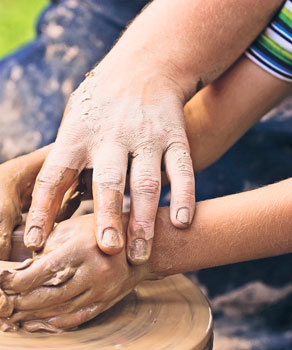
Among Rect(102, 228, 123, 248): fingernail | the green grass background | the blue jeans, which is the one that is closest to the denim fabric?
the blue jeans

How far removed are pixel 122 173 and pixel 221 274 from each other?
1.02 m

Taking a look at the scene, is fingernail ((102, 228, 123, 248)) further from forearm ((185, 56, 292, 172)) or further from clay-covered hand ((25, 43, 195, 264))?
forearm ((185, 56, 292, 172))

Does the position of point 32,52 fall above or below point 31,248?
below

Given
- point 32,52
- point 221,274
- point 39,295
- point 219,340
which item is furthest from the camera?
point 32,52

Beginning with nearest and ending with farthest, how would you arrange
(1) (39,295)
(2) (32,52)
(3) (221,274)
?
1. (1) (39,295)
2. (3) (221,274)
3. (2) (32,52)

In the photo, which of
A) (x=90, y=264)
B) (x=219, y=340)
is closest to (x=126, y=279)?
(x=90, y=264)

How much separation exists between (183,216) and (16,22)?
15.5ft

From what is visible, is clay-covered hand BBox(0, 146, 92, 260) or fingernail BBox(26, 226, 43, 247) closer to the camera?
fingernail BBox(26, 226, 43, 247)

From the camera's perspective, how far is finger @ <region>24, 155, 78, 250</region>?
4.13 ft

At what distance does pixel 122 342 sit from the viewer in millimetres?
1242

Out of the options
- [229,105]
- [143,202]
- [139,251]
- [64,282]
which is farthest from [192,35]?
[64,282]

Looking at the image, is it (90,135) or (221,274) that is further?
(221,274)

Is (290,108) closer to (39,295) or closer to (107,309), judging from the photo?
(107,309)

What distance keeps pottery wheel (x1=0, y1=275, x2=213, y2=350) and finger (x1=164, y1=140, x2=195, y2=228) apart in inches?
8.9
